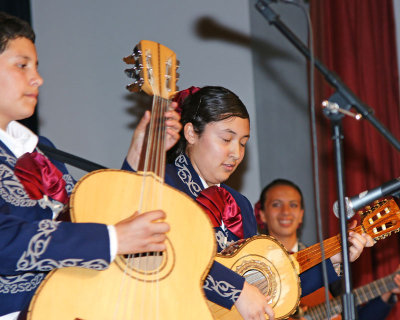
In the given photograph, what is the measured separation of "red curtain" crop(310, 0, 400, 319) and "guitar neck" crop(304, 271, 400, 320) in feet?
2.46

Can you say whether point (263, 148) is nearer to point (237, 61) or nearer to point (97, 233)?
point (237, 61)

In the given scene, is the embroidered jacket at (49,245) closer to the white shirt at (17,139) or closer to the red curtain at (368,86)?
the white shirt at (17,139)

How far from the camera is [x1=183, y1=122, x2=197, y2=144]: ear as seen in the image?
8.50ft

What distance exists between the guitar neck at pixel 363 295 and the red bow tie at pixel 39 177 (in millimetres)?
1728

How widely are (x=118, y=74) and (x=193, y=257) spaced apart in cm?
291

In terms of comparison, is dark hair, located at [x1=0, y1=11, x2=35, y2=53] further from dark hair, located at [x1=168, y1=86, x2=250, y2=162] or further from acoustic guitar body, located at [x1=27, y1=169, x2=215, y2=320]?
dark hair, located at [x1=168, y1=86, x2=250, y2=162]

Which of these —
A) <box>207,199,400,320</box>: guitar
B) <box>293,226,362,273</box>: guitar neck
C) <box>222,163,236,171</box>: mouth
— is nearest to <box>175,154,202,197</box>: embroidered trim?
<box>222,163,236,171</box>: mouth

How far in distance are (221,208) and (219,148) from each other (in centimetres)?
24

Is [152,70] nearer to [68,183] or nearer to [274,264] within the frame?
[68,183]

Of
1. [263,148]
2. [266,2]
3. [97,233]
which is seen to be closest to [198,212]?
[97,233]

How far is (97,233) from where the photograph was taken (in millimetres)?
1648

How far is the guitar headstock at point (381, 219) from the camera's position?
255 cm

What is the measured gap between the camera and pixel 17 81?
6.46 feet

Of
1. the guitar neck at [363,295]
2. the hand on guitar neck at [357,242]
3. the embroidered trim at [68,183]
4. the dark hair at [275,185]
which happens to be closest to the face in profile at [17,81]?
the embroidered trim at [68,183]
